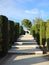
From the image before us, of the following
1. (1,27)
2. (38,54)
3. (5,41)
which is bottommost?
(38,54)

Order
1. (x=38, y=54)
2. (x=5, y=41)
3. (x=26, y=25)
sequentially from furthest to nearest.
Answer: (x=26, y=25) < (x=38, y=54) < (x=5, y=41)

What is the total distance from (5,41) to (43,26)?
1059cm

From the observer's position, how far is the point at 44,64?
1227 centimetres

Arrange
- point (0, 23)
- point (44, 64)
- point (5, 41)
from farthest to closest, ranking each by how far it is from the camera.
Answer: point (5, 41)
point (0, 23)
point (44, 64)

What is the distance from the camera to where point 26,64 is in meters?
12.5

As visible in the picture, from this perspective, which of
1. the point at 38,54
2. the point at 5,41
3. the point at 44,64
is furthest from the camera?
the point at 38,54

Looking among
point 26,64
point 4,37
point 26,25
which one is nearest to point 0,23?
point 4,37

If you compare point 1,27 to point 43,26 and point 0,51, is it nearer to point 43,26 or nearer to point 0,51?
point 0,51

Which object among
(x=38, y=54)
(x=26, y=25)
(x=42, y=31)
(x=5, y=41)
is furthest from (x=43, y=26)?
(x=26, y=25)

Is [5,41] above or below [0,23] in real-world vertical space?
below

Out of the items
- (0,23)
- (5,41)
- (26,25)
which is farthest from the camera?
(26,25)

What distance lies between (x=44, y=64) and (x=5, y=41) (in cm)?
542

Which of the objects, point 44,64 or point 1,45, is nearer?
point 44,64

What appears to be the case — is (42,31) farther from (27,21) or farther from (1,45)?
(27,21)
